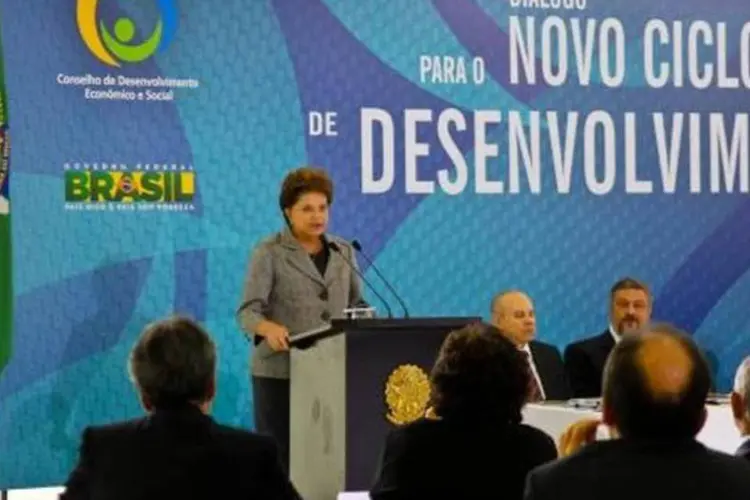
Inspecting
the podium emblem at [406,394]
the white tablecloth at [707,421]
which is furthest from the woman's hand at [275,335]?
the white tablecloth at [707,421]

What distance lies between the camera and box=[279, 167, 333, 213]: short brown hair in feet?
16.9

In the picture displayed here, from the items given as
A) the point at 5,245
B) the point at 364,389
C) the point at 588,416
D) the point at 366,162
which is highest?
the point at 366,162

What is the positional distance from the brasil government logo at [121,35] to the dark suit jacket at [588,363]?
7.44 feet

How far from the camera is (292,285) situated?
523 cm

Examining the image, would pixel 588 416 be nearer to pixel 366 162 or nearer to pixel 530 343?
pixel 530 343

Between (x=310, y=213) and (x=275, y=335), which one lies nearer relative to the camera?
(x=275, y=335)

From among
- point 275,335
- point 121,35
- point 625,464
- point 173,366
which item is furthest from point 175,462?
point 121,35

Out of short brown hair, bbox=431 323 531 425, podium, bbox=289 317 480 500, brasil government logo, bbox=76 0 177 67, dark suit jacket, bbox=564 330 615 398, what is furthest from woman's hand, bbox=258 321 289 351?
→ short brown hair, bbox=431 323 531 425

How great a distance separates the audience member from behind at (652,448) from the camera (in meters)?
2.28

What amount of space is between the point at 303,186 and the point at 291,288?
37 centimetres

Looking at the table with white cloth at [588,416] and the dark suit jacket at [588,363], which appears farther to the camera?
the dark suit jacket at [588,363]

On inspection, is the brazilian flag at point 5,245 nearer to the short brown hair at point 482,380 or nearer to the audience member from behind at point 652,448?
the short brown hair at point 482,380

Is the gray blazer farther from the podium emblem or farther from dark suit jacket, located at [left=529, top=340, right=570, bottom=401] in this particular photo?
dark suit jacket, located at [left=529, top=340, right=570, bottom=401]

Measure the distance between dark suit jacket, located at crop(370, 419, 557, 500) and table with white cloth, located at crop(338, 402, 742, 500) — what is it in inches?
40.3
